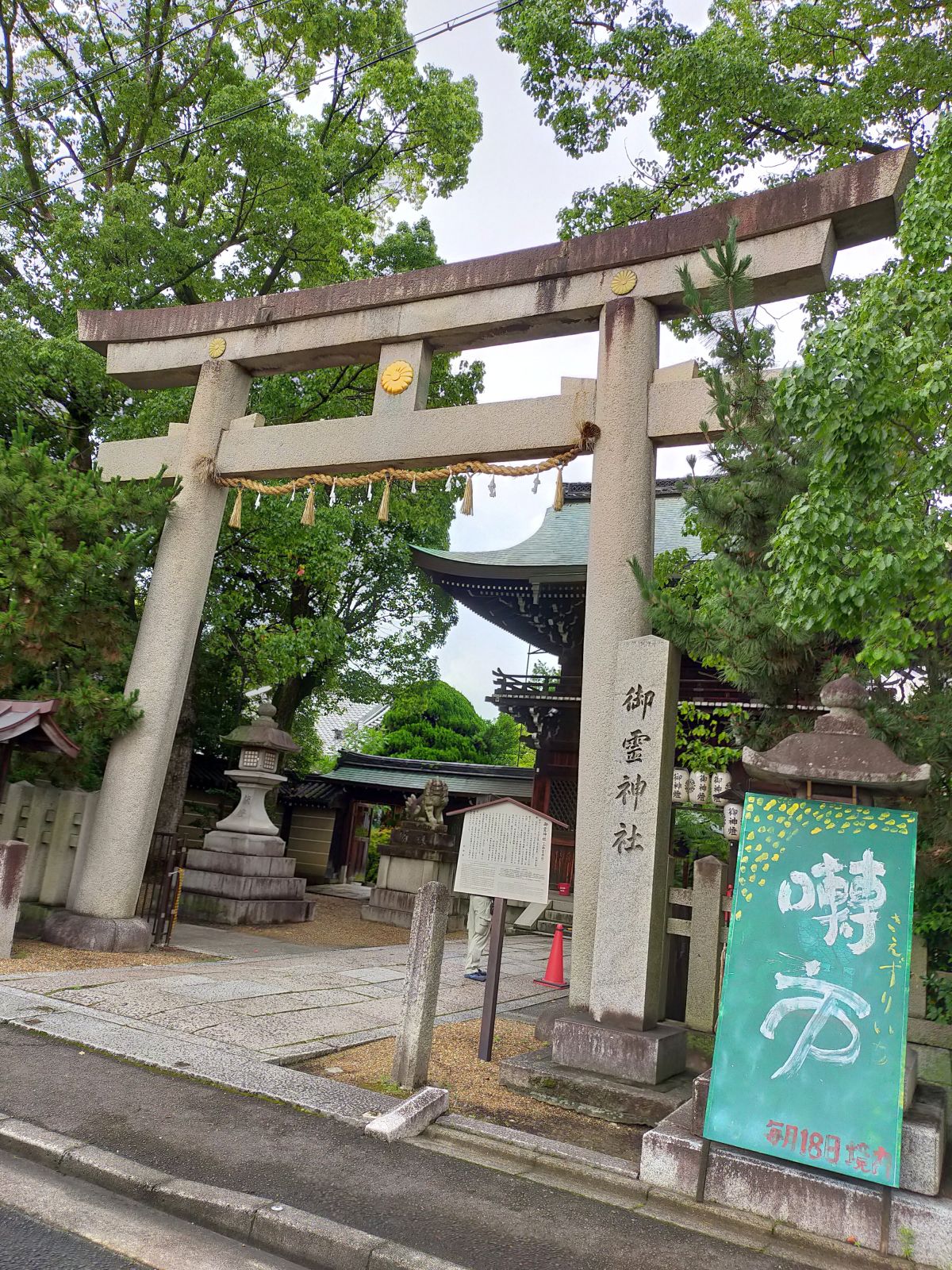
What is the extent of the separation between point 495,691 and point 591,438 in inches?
355

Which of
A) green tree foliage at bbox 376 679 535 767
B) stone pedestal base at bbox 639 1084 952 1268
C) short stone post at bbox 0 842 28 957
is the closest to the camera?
stone pedestal base at bbox 639 1084 952 1268

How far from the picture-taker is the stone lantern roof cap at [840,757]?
369cm

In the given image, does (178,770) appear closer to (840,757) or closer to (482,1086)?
(482,1086)

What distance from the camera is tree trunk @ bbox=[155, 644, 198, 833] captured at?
12734 mm

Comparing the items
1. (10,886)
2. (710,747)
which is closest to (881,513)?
(710,747)

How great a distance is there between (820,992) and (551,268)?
19.9 feet

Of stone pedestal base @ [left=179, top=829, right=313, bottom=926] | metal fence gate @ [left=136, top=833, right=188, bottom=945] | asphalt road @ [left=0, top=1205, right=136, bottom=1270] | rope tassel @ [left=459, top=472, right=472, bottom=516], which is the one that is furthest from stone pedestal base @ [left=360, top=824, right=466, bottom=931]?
asphalt road @ [left=0, top=1205, right=136, bottom=1270]

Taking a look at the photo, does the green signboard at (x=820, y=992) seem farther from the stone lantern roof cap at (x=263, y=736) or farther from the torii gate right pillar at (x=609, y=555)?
the stone lantern roof cap at (x=263, y=736)

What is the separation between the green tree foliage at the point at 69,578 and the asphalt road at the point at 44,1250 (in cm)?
560

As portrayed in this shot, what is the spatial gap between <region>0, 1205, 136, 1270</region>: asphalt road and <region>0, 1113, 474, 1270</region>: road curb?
1.15 feet

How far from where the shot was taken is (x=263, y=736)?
13.5m

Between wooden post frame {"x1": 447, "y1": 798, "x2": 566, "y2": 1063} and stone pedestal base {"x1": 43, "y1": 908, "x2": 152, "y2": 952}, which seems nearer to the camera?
wooden post frame {"x1": 447, "y1": 798, "x2": 566, "y2": 1063}

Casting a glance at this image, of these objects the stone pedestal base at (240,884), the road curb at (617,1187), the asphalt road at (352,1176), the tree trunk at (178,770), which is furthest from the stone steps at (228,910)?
the road curb at (617,1187)

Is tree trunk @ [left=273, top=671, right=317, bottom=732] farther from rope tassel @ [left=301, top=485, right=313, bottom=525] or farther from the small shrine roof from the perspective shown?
rope tassel @ [left=301, top=485, right=313, bottom=525]
